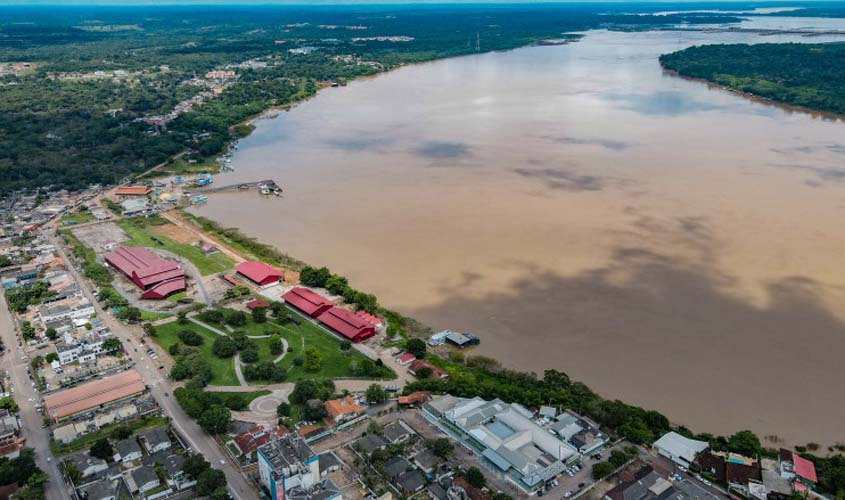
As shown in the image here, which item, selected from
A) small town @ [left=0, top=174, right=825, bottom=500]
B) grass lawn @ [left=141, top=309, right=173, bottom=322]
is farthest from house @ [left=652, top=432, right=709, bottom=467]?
grass lawn @ [left=141, top=309, right=173, bottom=322]

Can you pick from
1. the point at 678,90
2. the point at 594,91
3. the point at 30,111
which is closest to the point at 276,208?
the point at 30,111

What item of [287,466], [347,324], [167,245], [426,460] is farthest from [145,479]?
[167,245]

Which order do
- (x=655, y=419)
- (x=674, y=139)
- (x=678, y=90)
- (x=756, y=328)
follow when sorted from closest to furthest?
(x=655, y=419), (x=756, y=328), (x=674, y=139), (x=678, y=90)

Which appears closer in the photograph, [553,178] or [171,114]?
[553,178]

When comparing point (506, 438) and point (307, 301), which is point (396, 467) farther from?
point (307, 301)

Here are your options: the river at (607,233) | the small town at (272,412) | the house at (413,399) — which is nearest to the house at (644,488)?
the small town at (272,412)

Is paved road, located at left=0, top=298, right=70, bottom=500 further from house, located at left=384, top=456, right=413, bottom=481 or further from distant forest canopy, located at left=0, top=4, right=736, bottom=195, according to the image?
distant forest canopy, located at left=0, top=4, right=736, bottom=195

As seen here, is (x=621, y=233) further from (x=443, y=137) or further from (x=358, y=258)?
(x=443, y=137)
